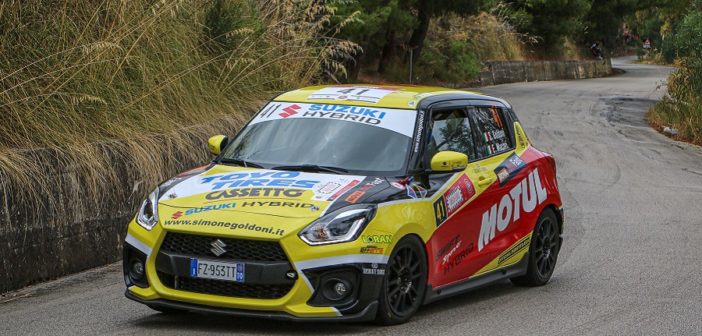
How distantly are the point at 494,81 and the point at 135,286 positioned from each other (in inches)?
1430

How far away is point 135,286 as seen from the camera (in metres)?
7.90

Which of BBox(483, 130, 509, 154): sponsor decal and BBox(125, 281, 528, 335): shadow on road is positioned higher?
BBox(483, 130, 509, 154): sponsor decal

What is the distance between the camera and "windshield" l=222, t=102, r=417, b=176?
8.59 meters

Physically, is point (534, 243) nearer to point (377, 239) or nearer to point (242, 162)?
point (242, 162)

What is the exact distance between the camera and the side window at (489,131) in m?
9.56

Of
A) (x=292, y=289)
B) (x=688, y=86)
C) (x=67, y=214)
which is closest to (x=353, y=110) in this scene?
(x=292, y=289)

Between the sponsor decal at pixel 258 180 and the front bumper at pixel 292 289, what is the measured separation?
26.1 inches

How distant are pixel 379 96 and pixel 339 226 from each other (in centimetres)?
186

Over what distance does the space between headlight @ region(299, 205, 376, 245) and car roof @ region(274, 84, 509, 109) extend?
1.50 meters

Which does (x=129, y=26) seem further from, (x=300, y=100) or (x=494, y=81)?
(x=494, y=81)

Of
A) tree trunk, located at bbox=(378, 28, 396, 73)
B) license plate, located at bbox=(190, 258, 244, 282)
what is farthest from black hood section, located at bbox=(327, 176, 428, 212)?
tree trunk, located at bbox=(378, 28, 396, 73)

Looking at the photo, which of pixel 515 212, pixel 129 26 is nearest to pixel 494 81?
pixel 129 26

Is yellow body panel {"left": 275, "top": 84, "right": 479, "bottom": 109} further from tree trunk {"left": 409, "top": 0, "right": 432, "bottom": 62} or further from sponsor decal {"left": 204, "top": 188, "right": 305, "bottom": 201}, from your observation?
tree trunk {"left": 409, "top": 0, "right": 432, "bottom": 62}

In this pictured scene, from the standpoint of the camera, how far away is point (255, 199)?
7.83 metres
